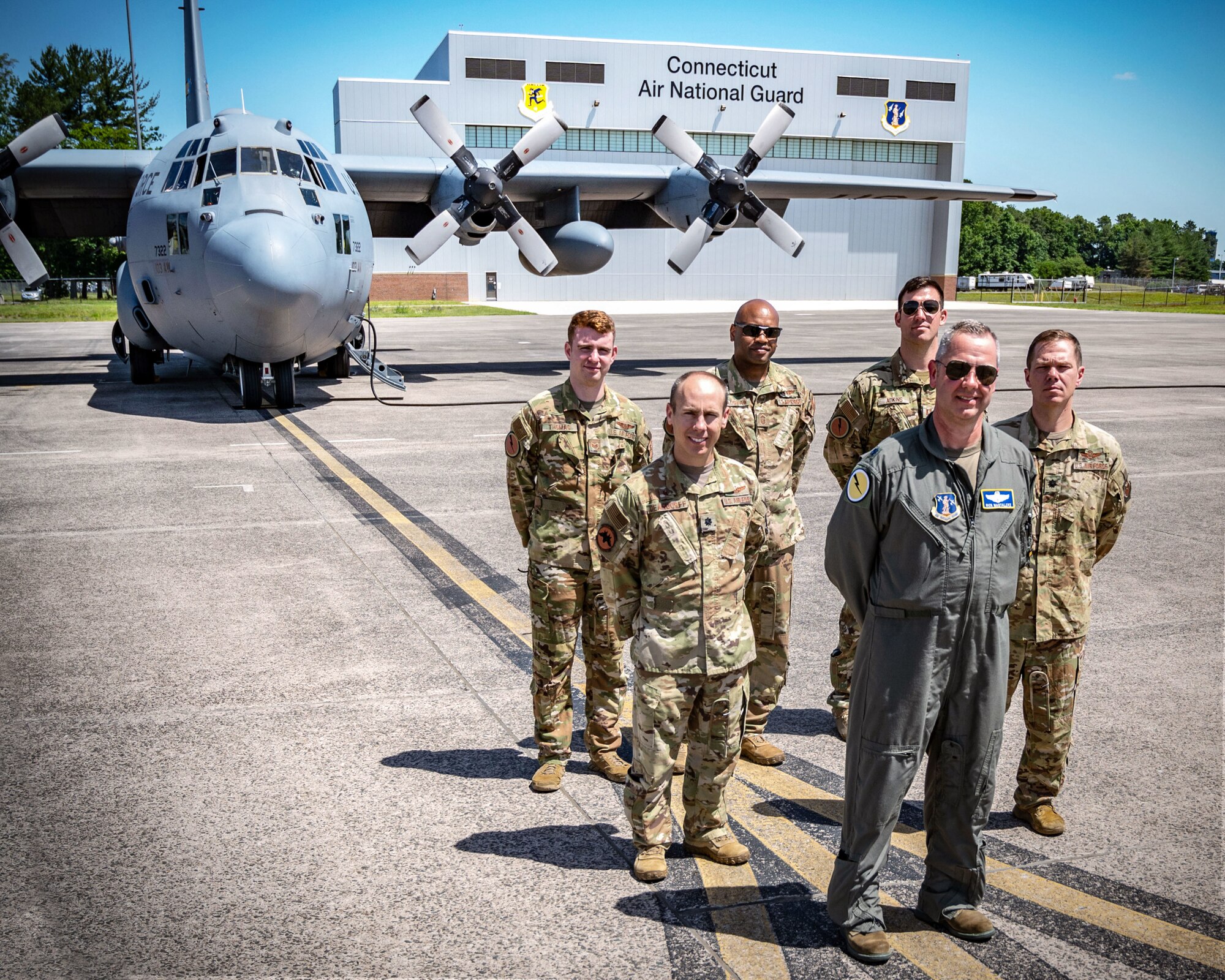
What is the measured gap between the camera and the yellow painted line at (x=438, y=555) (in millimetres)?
6965

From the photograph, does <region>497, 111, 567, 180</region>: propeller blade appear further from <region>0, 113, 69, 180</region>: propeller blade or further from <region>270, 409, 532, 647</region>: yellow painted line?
<region>270, 409, 532, 647</region>: yellow painted line

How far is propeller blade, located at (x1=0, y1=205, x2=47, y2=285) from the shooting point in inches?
757

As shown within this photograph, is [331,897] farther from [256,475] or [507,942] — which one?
[256,475]

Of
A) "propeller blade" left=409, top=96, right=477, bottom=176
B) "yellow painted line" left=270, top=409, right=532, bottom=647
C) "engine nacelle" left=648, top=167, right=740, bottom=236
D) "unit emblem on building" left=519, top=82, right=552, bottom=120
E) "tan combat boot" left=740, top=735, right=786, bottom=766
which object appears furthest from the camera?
"unit emblem on building" left=519, top=82, right=552, bottom=120

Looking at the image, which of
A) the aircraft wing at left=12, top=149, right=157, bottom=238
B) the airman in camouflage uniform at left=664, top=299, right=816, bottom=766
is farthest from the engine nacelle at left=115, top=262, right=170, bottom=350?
the airman in camouflage uniform at left=664, top=299, right=816, bottom=766

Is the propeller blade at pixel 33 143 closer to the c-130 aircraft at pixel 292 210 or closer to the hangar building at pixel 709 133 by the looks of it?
the c-130 aircraft at pixel 292 210

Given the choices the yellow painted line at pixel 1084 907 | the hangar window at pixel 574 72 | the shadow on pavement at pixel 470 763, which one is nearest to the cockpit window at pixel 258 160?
the shadow on pavement at pixel 470 763

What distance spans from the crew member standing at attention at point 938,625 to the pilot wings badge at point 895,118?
69.3 meters

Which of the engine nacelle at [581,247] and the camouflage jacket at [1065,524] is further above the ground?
the engine nacelle at [581,247]

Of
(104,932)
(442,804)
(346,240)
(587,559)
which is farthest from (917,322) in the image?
(346,240)

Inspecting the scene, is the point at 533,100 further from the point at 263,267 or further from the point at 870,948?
the point at 870,948

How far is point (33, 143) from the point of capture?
1862 centimetres

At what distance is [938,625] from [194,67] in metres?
24.8

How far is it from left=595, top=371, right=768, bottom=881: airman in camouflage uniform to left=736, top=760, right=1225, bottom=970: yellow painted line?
75 centimetres
